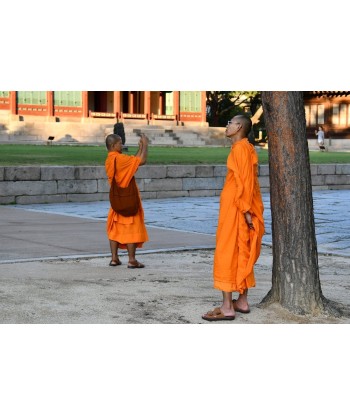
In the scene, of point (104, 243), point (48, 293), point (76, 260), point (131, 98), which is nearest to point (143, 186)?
point (104, 243)

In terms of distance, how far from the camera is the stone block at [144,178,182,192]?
1859 cm

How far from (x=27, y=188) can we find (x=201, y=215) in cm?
396

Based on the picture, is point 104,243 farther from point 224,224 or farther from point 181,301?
point 224,224

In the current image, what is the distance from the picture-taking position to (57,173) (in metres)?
16.8

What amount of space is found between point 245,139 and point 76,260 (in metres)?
3.74

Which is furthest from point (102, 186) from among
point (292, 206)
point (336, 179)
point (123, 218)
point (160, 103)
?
point (160, 103)

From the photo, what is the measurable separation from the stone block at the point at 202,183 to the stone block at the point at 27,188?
3811 millimetres

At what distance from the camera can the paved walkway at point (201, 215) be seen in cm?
1124

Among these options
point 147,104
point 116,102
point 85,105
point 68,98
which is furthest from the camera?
point 147,104

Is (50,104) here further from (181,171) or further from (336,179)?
(181,171)

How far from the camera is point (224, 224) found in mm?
5820

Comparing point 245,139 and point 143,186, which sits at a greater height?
point 245,139

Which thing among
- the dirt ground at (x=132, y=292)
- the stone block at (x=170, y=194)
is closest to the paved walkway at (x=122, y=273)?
the dirt ground at (x=132, y=292)

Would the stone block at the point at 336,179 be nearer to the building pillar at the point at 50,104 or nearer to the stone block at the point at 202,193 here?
the stone block at the point at 202,193
